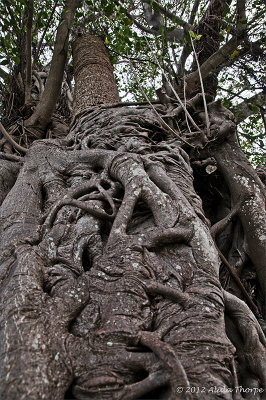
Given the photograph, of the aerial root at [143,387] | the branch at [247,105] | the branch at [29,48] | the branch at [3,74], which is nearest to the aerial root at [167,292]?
the aerial root at [143,387]

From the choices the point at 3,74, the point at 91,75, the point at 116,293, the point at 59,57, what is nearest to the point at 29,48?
the point at 59,57

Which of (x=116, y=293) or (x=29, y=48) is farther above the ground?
(x=29, y=48)

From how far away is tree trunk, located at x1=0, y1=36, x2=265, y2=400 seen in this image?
Answer: 4.02 ft

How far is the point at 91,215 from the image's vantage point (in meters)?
2.09

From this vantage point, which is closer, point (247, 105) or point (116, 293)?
point (116, 293)

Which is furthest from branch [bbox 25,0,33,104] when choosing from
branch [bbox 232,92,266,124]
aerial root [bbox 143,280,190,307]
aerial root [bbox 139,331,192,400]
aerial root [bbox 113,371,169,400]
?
aerial root [bbox 113,371,169,400]

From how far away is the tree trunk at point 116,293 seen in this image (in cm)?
123

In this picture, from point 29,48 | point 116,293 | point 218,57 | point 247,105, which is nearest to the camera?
point 116,293

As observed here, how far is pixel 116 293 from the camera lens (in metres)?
1.51

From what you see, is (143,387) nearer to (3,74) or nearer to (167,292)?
(167,292)

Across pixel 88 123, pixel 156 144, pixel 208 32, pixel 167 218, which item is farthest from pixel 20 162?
pixel 208 32

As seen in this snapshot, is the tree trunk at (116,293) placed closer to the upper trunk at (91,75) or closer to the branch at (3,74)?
the upper trunk at (91,75)

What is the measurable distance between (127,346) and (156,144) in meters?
1.96

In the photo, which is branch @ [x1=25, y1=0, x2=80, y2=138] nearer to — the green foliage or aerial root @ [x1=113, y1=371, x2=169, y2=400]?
the green foliage
